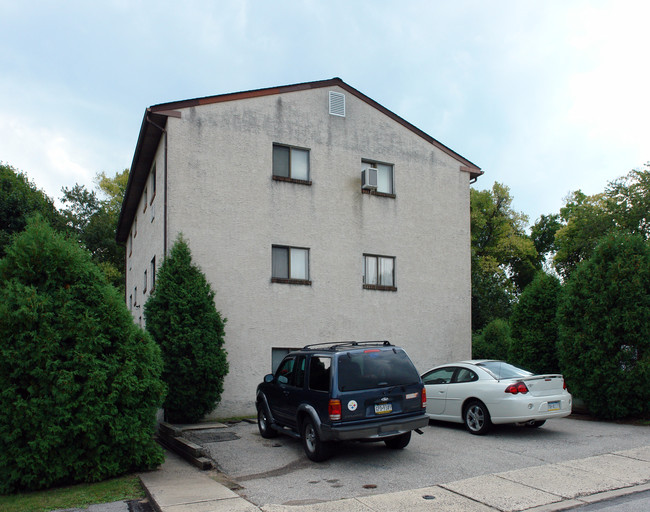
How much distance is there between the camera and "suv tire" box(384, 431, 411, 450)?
9422 millimetres

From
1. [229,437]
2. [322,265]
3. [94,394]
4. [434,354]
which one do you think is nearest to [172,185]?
[322,265]

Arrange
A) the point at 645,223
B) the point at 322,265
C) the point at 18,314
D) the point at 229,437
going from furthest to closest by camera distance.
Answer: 1. the point at 645,223
2. the point at 322,265
3. the point at 229,437
4. the point at 18,314

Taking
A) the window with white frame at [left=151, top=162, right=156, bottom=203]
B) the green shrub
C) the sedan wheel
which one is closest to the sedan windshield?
the sedan wheel

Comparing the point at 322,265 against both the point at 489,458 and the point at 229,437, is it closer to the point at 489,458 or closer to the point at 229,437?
the point at 229,437

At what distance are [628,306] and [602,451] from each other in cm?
446

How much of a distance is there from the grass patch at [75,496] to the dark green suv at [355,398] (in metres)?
2.67

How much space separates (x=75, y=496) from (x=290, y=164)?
1068 centimetres

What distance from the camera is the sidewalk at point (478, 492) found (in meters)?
6.46

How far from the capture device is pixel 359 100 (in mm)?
17297

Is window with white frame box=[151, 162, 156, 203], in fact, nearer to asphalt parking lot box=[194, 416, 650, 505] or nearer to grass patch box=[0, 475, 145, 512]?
asphalt parking lot box=[194, 416, 650, 505]

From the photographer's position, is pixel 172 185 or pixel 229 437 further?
pixel 172 185

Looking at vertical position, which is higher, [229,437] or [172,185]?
[172,185]

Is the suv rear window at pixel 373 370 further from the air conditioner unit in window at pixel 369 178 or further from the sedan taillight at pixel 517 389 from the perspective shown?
the air conditioner unit in window at pixel 369 178

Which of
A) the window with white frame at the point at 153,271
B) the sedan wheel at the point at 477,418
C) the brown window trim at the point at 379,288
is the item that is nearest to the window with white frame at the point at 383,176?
the brown window trim at the point at 379,288
